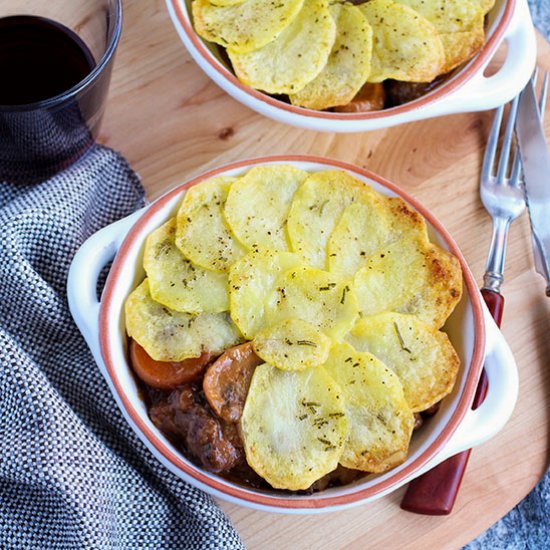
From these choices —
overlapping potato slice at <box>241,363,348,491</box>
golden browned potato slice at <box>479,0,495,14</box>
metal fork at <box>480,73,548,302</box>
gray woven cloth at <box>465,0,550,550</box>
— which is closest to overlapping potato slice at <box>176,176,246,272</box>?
overlapping potato slice at <box>241,363,348,491</box>

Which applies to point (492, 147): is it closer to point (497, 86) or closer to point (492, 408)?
point (497, 86)

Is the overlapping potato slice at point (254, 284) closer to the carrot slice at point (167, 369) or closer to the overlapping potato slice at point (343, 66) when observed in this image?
the carrot slice at point (167, 369)

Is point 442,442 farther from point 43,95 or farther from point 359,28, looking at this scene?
point 43,95

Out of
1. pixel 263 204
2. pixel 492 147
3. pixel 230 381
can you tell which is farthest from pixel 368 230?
pixel 492 147

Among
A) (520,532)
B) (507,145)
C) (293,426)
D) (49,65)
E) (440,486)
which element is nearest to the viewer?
(293,426)

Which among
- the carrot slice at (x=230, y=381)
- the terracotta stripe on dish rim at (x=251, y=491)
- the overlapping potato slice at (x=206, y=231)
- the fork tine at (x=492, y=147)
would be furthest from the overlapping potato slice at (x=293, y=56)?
the carrot slice at (x=230, y=381)

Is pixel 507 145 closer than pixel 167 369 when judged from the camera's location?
No

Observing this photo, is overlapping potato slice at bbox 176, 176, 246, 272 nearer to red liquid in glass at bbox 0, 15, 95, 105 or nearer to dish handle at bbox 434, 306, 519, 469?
red liquid in glass at bbox 0, 15, 95, 105
